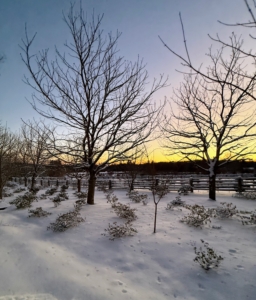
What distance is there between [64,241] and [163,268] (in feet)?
9.37

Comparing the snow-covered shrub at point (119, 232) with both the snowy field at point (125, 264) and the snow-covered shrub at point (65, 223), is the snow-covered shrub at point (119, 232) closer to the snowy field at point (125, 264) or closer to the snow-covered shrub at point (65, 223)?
the snowy field at point (125, 264)

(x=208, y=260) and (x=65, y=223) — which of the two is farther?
(x=65, y=223)

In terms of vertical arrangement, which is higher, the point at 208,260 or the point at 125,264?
the point at 208,260

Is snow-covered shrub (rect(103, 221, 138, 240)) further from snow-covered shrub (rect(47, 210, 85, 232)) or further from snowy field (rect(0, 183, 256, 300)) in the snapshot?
snow-covered shrub (rect(47, 210, 85, 232))

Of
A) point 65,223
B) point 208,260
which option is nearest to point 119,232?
point 65,223

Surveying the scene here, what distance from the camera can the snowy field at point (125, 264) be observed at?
10.4 feet

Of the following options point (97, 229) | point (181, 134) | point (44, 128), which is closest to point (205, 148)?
point (181, 134)

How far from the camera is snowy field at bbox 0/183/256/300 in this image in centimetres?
318

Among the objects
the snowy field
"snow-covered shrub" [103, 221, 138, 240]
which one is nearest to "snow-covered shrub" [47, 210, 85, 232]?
the snowy field

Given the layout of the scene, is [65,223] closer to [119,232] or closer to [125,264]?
[119,232]

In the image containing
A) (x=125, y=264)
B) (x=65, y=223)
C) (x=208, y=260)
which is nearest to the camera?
(x=208, y=260)

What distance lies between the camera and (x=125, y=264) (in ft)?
13.5

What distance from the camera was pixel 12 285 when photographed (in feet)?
10.6

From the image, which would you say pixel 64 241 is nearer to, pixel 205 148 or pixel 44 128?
pixel 44 128
